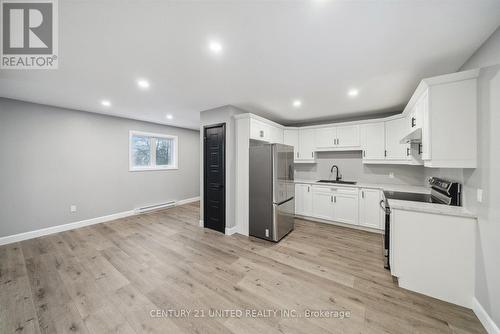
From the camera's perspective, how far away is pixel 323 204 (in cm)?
413

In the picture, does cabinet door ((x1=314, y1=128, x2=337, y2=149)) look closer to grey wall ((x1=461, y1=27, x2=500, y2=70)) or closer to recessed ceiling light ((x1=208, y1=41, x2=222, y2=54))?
grey wall ((x1=461, y1=27, x2=500, y2=70))

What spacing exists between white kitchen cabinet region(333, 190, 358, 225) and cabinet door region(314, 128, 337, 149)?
49.6 inches

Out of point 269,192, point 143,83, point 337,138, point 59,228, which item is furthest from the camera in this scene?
point 337,138

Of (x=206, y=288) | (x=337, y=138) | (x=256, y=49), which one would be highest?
(x=256, y=49)

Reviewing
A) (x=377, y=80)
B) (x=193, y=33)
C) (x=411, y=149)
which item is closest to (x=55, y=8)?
(x=193, y=33)

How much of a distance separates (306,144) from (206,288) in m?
3.93

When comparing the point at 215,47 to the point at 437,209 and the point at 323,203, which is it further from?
the point at 323,203

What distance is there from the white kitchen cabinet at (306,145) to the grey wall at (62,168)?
171 inches

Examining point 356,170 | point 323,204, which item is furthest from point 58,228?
point 356,170

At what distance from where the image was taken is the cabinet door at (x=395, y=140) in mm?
3445

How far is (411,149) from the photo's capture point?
316 centimetres

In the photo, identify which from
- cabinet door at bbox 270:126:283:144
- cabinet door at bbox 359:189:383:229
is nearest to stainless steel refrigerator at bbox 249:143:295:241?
cabinet door at bbox 270:126:283:144

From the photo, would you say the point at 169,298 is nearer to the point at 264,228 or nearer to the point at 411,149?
the point at 264,228

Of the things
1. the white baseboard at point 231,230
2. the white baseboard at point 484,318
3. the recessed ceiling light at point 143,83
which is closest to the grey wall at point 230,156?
the white baseboard at point 231,230
